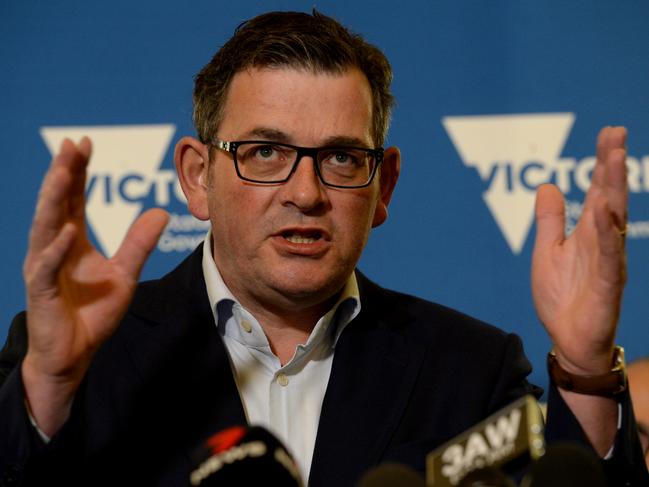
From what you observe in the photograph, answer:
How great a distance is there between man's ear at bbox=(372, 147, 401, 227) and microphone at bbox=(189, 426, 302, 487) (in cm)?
101

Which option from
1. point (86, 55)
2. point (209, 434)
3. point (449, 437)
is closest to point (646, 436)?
point (449, 437)

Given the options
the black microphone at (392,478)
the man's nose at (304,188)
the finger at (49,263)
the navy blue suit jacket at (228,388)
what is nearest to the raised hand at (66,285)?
the finger at (49,263)

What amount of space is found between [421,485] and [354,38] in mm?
1195

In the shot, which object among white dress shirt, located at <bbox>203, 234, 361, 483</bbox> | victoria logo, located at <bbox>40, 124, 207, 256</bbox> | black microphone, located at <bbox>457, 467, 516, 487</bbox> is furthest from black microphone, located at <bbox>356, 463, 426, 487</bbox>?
victoria logo, located at <bbox>40, 124, 207, 256</bbox>

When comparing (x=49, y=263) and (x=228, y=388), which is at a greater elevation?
(x=49, y=263)

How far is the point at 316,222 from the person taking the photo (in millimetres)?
1679

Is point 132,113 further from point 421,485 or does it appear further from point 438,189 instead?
point 421,485

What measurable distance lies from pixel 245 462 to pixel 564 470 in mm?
309

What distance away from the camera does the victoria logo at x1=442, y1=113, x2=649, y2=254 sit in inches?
106

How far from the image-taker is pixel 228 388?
5.69 feet

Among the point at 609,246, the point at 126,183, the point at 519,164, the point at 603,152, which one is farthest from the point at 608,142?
the point at 126,183

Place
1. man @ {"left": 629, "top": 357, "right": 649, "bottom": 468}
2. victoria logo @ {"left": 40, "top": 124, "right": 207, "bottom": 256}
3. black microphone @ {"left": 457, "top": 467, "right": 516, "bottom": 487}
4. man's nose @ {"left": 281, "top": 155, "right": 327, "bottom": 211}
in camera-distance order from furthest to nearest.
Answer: victoria logo @ {"left": 40, "top": 124, "right": 207, "bottom": 256} → man @ {"left": 629, "top": 357, "right": 649, "bottom": 468} → man's nose @ {"left": 281, "top": 155, "right": 327, "bottom": 211} → black microphone @ {"left": 457, "top": 467, "right": 516, "bottom": 487}

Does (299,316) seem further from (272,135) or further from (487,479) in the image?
(487,479)

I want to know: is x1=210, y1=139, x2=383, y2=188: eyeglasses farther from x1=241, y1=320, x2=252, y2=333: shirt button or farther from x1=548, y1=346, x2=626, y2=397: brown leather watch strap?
x1=548, y1=346, x2=626, y2=397: brown leather watch strap
